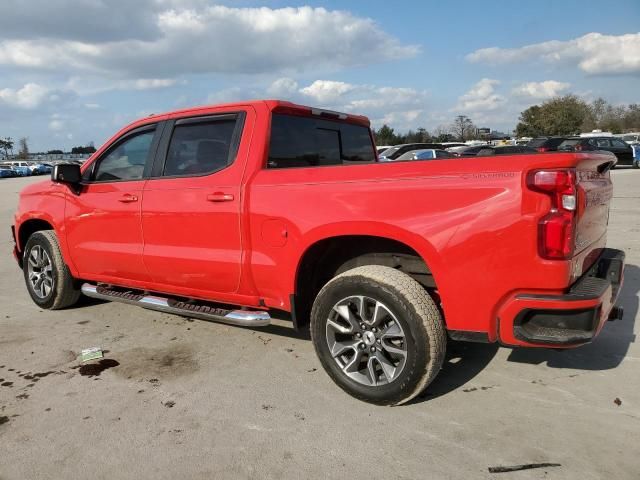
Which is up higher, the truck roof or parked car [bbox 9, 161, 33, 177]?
parked car [bbox 9, 161, 33, 177]

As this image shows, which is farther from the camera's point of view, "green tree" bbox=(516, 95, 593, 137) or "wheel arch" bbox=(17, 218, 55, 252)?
"green tree" bbox=(516, 95, 593, 137)

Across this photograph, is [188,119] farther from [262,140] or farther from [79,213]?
[79,213]

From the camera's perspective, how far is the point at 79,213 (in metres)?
4.86

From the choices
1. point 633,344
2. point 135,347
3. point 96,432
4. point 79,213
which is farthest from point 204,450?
point 633,344

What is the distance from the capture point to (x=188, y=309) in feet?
13.5

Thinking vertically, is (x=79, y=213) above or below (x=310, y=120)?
below

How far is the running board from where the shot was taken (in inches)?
147

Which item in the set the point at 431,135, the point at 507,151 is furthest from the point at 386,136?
the point at 507,151

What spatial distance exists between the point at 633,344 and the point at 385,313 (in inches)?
91.1

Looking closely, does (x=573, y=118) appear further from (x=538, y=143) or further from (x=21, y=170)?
(x=21, y=170)

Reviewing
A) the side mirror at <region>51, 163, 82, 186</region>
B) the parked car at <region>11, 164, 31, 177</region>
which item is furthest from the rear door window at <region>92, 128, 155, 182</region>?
the parked car at <region>11, 164, 31, 177</region>

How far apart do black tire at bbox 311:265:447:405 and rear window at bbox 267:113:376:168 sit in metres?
1.15

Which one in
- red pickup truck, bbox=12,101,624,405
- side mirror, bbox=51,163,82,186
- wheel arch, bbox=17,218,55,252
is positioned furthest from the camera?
wheel arch, bbox=17,218,55,252

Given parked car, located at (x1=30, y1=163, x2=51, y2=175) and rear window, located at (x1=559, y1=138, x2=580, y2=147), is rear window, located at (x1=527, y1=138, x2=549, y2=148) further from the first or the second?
parked car, located at (x1=30, y1=163, x2=51, y2=175)
